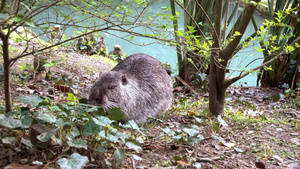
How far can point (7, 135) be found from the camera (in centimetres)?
172

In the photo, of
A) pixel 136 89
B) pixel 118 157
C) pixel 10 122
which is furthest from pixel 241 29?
pixel 10 122

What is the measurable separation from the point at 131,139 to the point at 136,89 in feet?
5.95

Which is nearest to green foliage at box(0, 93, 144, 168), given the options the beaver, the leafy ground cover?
the leafy ground cover

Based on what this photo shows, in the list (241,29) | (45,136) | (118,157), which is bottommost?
(118,157)

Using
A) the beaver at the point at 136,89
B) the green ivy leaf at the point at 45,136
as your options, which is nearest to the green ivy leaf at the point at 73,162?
the green ivy leaf at the point at 45,136

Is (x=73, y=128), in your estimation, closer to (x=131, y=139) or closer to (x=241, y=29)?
(x=131, y=139)

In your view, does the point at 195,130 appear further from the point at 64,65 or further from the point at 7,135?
the point at 64,65

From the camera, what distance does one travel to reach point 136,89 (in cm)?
357

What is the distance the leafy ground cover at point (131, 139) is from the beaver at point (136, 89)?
0.19 m

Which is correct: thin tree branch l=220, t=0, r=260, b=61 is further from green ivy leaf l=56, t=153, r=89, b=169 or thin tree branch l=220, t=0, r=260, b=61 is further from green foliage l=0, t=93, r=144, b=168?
green ivy leaf l=56, t=153, r=89, b=169

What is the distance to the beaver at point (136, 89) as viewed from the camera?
10.4 feet

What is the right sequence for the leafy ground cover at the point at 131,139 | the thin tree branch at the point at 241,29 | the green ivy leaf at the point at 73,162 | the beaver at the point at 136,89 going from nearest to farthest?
the green ivy leaf at the point at 73,162 → the leafy ground cover at the point at 131,139 → the thin tree branch at the point at 241,29 → the beaver at the point at 136,89

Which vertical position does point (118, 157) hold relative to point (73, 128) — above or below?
below

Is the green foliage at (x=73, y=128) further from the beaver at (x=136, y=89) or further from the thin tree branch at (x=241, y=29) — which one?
the thin tree branch at (x=241, y=29)
